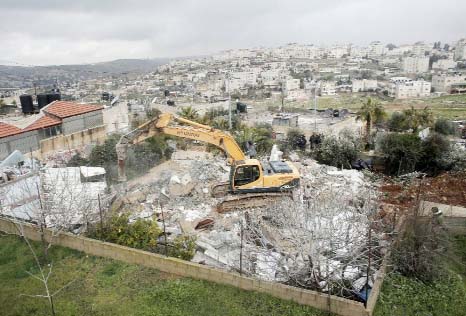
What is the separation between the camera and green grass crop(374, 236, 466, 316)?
8539 mm

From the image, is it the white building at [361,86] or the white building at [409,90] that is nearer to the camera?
the white building at [409,90]

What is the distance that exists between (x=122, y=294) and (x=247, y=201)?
6.11m

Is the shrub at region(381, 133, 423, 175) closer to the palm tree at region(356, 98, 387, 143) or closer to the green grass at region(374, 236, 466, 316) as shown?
the palm tree at region(356, 98, 387, 143)

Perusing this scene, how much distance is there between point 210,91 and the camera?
10069cm

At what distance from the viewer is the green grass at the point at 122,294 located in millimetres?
8711

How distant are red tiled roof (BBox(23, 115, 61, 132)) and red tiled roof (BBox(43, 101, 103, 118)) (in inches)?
13.8

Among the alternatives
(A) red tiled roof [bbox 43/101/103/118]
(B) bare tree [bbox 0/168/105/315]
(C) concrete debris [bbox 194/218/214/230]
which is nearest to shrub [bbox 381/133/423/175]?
(C) concrete debris [bbox 194/218/214/230]

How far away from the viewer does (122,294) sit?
9312 mm

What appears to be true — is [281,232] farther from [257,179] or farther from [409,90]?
[409,90]

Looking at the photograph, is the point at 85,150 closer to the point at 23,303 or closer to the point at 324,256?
the point at 23,303

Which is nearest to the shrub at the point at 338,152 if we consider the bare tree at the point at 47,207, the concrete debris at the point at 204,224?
the concrete debris at the point at 204,224

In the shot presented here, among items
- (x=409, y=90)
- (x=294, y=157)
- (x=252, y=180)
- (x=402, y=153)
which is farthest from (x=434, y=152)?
(x=409, y=90)

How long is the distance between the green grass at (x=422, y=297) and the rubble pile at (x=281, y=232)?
66 cm

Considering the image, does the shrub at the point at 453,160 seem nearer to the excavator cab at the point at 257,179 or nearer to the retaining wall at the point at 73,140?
the excavator cab at the point at 257,179
